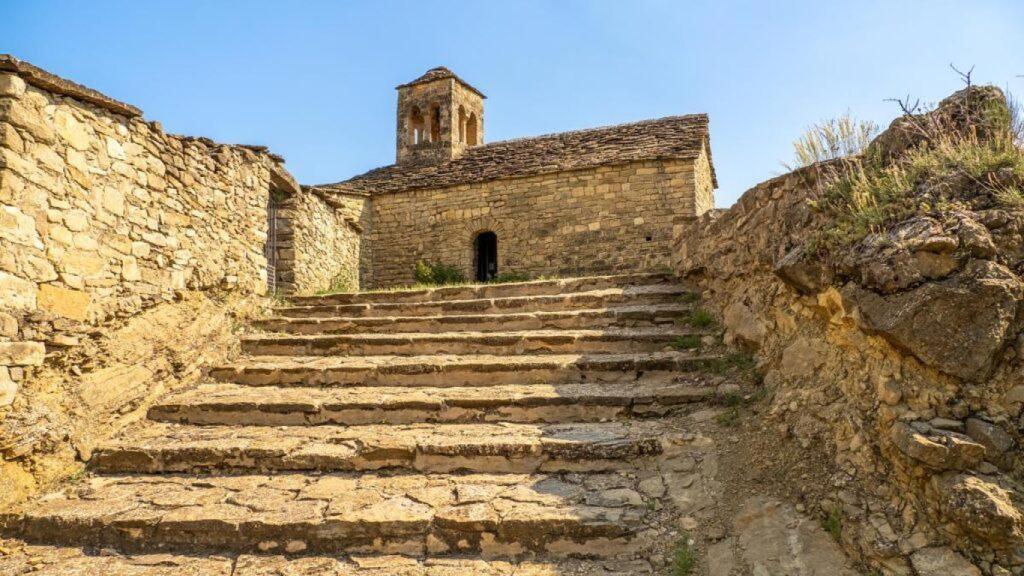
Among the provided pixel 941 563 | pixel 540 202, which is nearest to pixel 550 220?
pixel 540 202

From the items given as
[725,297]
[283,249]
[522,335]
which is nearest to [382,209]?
[283,249]

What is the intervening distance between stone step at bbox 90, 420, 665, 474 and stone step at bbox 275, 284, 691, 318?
8.42ft

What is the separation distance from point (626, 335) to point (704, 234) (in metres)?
1.59

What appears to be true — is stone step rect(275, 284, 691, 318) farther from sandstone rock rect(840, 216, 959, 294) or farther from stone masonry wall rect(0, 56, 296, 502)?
sandstone rock rect(840, 216, 959, 294)

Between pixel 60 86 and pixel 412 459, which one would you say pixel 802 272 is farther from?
pixel 60 86

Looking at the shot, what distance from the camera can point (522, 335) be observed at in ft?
19.9

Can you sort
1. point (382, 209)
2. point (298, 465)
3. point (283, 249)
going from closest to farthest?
point (298, 465)
point (283, 249)
point (382, 209)

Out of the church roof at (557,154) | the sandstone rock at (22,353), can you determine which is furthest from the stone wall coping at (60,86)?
the church roof at (557,154)

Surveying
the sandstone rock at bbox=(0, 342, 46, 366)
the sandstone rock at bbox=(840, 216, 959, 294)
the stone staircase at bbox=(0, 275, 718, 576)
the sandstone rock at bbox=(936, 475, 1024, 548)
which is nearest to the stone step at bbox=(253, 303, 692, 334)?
the stone staircase at bbox=(0, 275, 718, 576)

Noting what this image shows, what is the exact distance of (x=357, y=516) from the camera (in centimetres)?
364

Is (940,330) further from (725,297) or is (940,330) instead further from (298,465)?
(298,465)

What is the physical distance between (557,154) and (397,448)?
12.1 m

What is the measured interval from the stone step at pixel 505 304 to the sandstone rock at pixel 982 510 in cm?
407

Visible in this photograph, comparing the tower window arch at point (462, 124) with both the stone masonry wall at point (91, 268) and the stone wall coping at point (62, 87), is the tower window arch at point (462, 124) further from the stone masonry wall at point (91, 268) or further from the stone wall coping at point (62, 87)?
the stone wall coping at point (62, 87)
